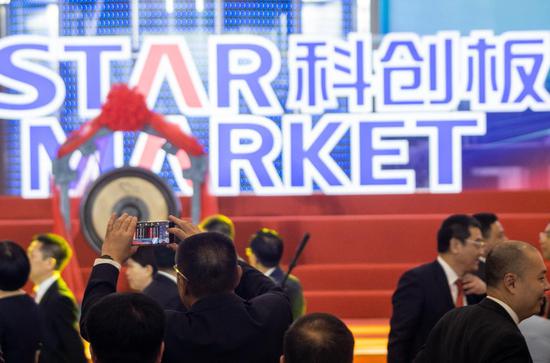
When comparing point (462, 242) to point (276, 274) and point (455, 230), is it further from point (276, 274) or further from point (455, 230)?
point (276, 274)

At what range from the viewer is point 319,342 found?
176cm

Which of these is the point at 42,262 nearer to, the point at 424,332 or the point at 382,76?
the point at 424,332

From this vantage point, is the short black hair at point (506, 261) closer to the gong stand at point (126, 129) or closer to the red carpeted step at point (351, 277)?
the gong stand at point (126, 129)

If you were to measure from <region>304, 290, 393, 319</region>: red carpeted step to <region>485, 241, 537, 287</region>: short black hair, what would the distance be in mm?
4702

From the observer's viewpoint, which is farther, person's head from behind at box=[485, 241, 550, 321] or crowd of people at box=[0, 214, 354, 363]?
person's head from behind at box=[485, 241, 550, 321]

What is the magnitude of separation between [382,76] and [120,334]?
Answer: 602cm

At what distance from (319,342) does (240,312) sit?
0.43 meters

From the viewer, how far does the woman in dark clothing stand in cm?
333

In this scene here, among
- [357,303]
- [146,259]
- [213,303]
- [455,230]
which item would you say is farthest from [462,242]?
[357,303]

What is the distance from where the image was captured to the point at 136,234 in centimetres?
215

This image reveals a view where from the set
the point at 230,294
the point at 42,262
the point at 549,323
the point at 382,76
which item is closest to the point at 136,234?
the point at 230,294

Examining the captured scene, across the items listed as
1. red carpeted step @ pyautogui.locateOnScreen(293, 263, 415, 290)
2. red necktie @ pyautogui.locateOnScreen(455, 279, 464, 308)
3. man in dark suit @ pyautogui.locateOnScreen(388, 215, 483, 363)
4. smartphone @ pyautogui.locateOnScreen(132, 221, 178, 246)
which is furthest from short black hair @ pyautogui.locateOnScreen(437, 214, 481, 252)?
red carpeted step @ pyautogui.locateOnScreen(293, 263, 415, 290)

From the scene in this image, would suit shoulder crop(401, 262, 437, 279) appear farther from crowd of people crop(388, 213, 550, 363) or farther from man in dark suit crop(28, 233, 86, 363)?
man in dark suit crop(28, 233, 86, 363)

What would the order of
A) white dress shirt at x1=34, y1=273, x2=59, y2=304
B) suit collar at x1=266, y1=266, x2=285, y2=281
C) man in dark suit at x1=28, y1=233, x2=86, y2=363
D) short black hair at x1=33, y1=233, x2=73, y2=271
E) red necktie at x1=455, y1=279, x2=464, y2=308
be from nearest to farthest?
red necktie at x1=455, y1=279, x2=464, y2=308 < man in dark suit at x1=28, y1=233, x2=86, y2=363 < white dress shirt at x1=34, y1=273, x2=59, y2=304 < short black hair at x1=33, y1=233, x2=73, y2=271 < suit collar at x1=266, y1=266, x2=285, y2=281
